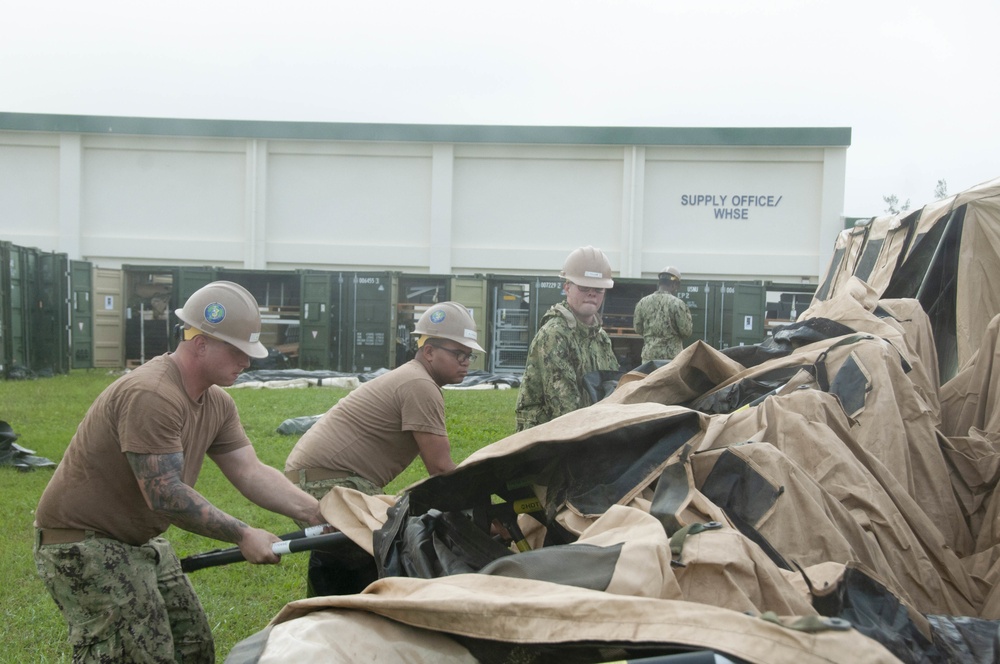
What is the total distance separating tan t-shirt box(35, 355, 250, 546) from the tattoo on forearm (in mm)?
44

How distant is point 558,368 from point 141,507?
2.77 metres

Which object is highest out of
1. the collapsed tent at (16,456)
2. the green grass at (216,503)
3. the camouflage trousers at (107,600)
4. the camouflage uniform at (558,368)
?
the camouflage uniform at (558,368)

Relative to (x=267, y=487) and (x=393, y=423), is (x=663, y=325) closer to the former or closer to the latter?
(x=393, y=423)

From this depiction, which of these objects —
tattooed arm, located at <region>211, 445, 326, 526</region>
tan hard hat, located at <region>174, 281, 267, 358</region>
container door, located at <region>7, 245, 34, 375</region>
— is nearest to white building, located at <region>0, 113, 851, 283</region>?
container door, located at <region>7, 245, 34, 375</region>

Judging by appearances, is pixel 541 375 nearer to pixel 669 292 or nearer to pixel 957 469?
pixel 957 469

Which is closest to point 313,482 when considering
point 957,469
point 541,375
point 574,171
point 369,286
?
point 541,375

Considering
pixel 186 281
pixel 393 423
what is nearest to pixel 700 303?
pixel 186 281

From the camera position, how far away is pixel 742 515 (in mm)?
2754

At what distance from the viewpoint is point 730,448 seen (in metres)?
2.89

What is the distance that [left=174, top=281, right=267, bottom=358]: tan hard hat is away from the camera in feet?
10.9

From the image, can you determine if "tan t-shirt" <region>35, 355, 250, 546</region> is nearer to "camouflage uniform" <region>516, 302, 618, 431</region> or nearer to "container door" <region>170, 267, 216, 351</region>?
"camouflage uniform" <region>516, 302, 618, 431</region>

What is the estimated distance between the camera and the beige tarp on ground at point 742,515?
5.81 ft

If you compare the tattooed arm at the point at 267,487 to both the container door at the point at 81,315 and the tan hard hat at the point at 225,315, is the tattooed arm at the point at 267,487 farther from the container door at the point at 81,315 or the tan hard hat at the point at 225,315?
the container door at the point at 81,315

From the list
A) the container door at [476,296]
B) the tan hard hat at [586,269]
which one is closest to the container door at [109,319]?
the container door at [476,296]
